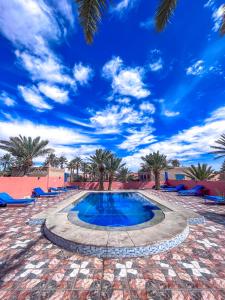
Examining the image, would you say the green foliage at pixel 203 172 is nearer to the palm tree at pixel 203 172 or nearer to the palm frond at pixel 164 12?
the palm tree at pixel 203 172

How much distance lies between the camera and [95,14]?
11.3 feet

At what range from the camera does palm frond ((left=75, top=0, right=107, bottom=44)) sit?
3.29 meters

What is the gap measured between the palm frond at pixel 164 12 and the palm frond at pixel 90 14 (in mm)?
1307

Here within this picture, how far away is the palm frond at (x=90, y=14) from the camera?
10.8 ft

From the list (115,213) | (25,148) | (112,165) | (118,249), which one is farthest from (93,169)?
(118,249)

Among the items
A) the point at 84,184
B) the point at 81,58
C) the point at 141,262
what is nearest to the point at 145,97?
the point at 81,58

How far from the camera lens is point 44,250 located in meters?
4.66

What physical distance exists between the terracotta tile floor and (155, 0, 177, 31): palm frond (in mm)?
5682

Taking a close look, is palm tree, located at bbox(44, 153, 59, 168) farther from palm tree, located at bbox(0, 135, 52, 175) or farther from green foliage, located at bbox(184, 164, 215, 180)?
green foliage, located at bbox(184, 164, 215, 180)

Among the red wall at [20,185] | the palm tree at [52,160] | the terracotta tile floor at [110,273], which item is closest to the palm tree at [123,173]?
the red wall at [20,185]

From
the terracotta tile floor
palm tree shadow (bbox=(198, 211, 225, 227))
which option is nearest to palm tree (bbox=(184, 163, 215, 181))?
palm tree shadow (bbox=(198, 211, 225, 227))

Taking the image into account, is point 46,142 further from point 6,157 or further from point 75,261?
point 6,157

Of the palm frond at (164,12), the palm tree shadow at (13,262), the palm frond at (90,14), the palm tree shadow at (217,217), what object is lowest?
the palm tree shadow at (13,262)

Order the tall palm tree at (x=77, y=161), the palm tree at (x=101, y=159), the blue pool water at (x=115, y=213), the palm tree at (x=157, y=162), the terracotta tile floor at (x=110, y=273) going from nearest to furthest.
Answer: the terracotta tile floor at (x=110, y=273) → the blue pool water at (x=115, y=213) → the palm tree at (x=157, y=162) → the palm tree at (x=101, y=159) → the tall palm tree at (x=77, y=161)
